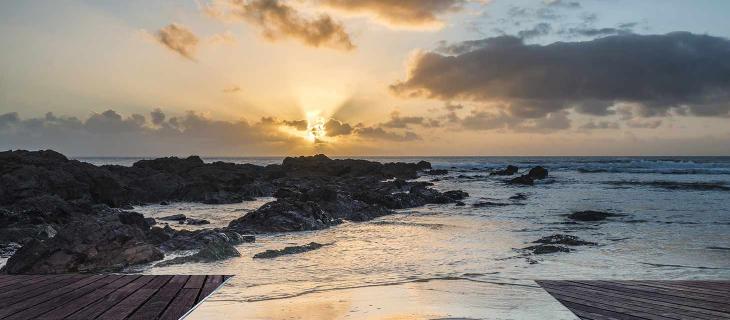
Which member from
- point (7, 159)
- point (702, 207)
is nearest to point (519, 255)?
point (702, 207)

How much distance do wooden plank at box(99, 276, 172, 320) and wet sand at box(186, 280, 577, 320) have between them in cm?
59

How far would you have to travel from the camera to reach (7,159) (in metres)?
24.5

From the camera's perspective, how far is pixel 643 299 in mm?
5848

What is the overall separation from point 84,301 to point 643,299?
250 inches

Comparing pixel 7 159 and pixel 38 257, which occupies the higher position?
pixel 7 159

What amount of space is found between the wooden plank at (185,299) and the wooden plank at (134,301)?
0.32 metres

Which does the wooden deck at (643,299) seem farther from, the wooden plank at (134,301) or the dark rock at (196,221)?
the dark rock at (196,221)

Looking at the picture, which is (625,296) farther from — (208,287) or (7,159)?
(7,159)

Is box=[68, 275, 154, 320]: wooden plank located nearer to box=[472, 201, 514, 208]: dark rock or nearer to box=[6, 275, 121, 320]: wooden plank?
box=[6, 275, 121, 320]: wooden plank

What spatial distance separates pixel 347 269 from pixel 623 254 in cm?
714

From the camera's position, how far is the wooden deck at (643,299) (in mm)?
5293

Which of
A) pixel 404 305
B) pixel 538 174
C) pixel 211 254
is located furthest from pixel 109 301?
pixel 538 174

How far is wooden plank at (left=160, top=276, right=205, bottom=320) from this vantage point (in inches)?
208

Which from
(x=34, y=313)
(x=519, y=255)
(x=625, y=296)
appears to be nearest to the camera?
(x=34, y=313)
